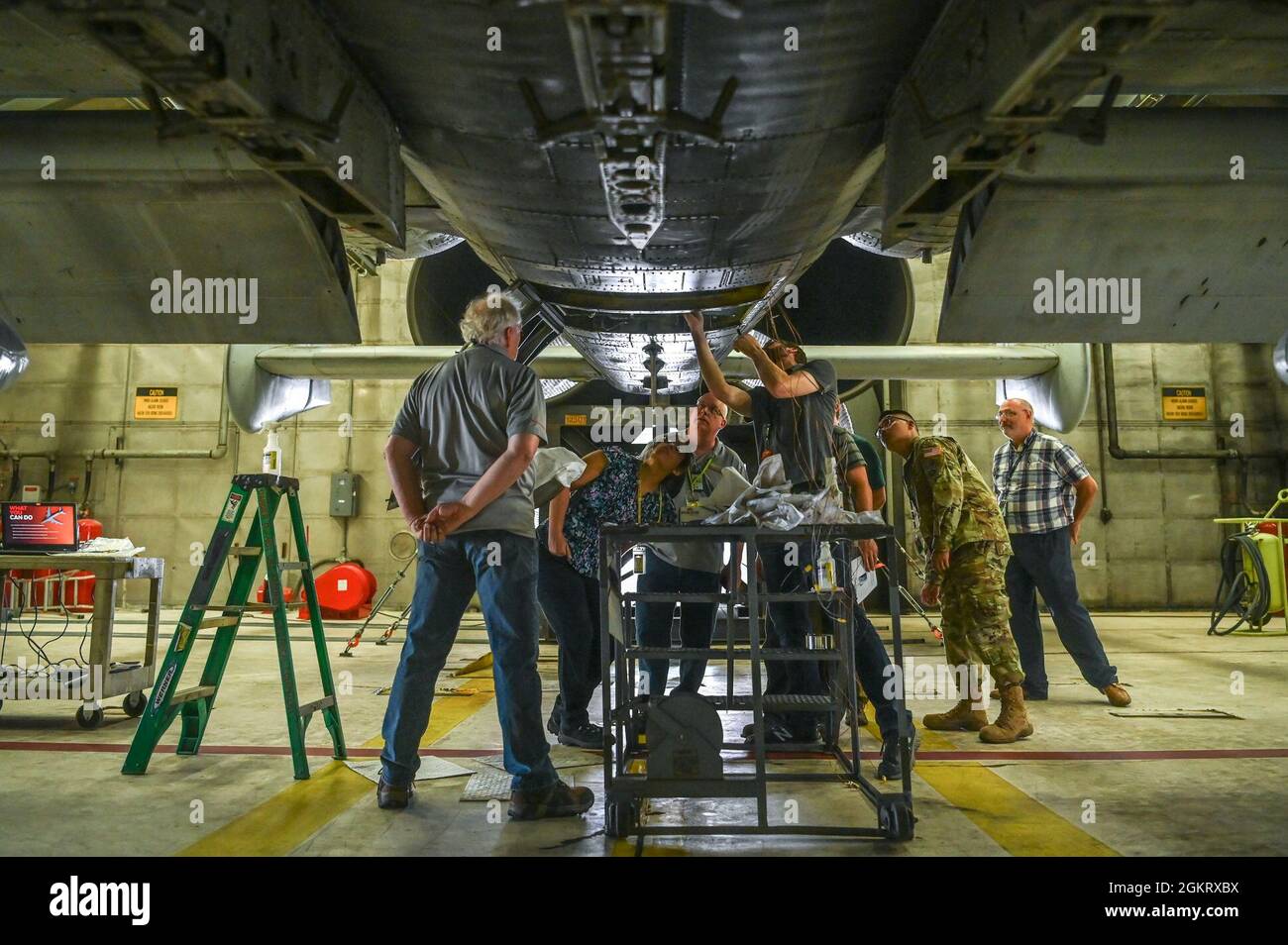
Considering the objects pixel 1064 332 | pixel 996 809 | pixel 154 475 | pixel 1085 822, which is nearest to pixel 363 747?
pixel 996 809

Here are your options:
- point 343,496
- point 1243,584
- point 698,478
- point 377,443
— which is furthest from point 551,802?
point 377,443

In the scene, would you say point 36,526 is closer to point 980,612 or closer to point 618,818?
point 618,818

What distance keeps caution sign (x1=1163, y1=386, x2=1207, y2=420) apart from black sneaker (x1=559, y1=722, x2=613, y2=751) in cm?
1167

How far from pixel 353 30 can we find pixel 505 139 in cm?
44

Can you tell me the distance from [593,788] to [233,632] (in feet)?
5.46

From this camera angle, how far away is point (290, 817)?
8.55 feet

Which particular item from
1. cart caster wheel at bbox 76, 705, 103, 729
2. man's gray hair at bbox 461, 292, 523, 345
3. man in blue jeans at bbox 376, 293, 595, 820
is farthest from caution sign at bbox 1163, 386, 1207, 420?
cart caster wheel at bbox 76, 705, 103, 729

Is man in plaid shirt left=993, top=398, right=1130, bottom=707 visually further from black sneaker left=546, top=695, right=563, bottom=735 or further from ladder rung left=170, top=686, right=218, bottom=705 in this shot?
ladder rung left=170, top=686, right=218, bottom=705

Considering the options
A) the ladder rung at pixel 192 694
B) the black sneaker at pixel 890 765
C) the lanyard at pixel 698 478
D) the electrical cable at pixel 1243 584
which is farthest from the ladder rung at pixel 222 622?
the electrical cable at pixel 1243 584

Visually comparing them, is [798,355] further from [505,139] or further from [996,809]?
[996,809]

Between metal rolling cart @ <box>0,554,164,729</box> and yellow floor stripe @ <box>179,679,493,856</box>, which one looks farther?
metal rolling cart @ <box>0,554,164,729</box>

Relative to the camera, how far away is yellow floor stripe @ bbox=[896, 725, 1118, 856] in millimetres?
2316

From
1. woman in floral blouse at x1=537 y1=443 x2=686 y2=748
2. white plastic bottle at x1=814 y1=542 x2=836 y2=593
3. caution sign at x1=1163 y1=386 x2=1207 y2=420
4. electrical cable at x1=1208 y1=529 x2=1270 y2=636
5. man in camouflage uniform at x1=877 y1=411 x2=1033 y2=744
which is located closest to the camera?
white plastic bottle at x1=814 y1=542 x2=836 y2=593
